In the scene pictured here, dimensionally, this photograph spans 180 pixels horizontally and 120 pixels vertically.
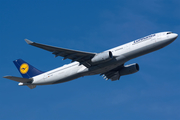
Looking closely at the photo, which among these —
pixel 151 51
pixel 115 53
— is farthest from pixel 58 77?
pixel 151 51

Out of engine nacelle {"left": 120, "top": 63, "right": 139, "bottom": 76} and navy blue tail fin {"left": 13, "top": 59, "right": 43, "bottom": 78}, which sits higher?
navy blue tail fin {"left": 13, "top": 59, "right": 43, "bottom": 78}

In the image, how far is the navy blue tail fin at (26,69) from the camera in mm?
43625

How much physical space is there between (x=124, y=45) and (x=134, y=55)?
6.03ft

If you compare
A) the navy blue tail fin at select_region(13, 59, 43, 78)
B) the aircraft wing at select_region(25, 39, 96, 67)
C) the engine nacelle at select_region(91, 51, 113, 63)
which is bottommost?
the engine nacelle at select_region(91, 51, 113, 63)

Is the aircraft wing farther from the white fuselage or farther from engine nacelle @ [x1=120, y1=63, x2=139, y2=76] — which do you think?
engine nacelle @ [x1=120, y1=63, x2=139, y2=76]

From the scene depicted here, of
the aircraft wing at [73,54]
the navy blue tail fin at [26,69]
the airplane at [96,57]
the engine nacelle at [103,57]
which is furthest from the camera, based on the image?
the navy blue tail fin at [26,69]

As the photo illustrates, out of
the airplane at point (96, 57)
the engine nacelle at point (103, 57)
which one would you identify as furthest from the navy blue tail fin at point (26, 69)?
the engine nacelle at point (103, 57)

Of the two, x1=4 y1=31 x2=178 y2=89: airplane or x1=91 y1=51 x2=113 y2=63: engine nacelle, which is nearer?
x1=91 y1=51 x2=113 y2=63: engine nacelle

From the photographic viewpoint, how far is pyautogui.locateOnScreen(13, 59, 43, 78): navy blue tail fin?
43.6 metres

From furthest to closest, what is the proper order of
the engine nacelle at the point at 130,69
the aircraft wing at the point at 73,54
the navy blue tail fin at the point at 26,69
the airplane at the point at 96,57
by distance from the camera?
the navy blue tail fin at the point at 26,69
the engine nacelle at the point at 130,69
the airplane at the point at 96,57
the aircraft wing at the point at 73,54

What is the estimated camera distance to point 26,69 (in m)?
44.7

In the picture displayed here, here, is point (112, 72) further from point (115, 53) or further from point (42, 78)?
point (42, 78)

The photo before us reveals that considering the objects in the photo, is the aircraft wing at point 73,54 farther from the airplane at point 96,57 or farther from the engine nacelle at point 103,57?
the engine nacelle at point 103,57

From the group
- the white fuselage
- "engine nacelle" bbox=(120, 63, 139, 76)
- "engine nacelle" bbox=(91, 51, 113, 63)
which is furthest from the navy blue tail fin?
"engine nacelle" bbox=(120, 63, 139, 76)
